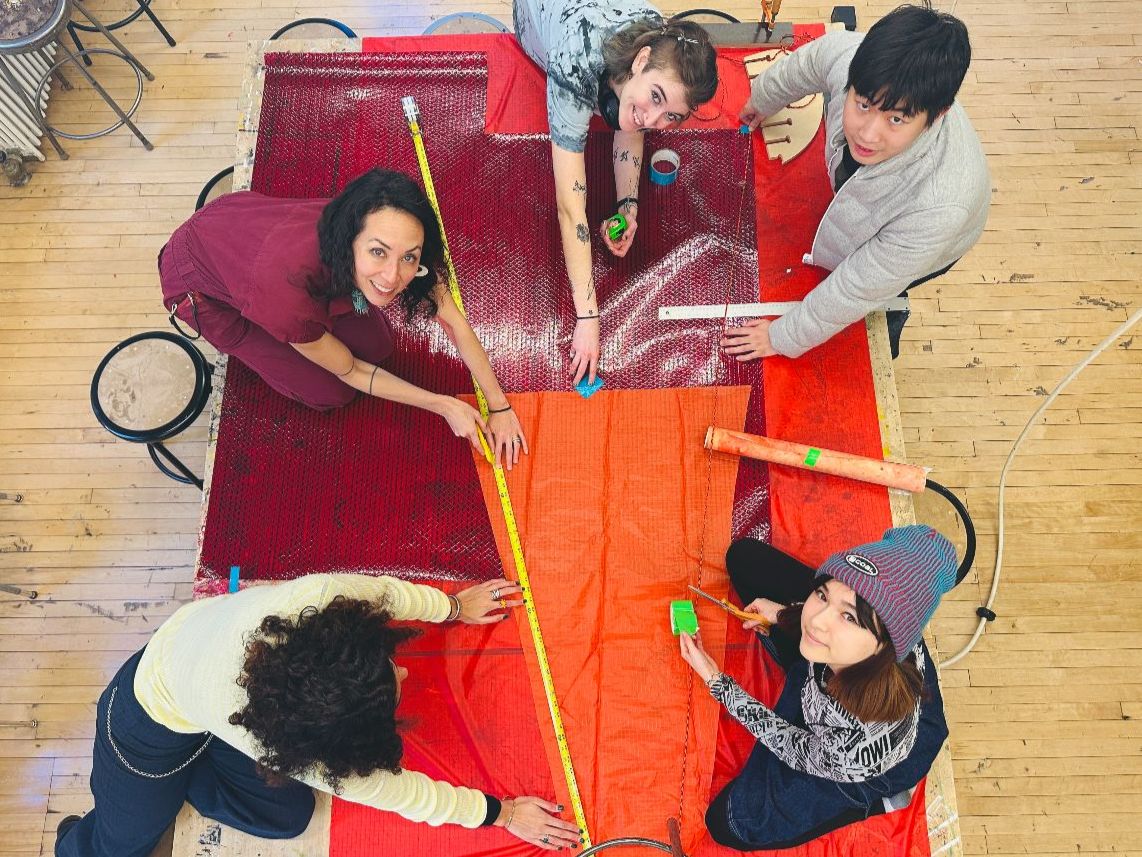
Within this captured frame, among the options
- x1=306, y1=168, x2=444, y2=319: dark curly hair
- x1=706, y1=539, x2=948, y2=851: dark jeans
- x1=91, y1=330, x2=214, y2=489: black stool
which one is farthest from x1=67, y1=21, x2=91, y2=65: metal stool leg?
x1=706, y1=539, x2=948, y2=851: dark jeans

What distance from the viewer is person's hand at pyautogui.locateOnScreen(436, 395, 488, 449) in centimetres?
209

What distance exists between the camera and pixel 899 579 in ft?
5.03

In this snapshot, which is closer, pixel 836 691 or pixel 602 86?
pixel 836 691

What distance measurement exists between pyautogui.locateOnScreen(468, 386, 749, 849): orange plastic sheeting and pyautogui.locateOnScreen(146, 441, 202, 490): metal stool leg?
109 cm

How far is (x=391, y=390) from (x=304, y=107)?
120cm

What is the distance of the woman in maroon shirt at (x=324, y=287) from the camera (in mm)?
1560

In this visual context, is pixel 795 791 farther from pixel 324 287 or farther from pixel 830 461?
pixel 324 287

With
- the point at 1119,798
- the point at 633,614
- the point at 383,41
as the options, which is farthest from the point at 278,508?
the point at 1119,798

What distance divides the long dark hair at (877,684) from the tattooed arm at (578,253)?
40.9 inches

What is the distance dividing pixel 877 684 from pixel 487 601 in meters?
0.98

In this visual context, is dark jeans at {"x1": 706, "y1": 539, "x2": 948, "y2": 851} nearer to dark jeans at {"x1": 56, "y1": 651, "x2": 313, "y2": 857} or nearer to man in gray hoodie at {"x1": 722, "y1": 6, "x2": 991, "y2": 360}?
man in gray hoodie at {"x1": 722, "y1": 6, "x2": 991, "y2": 360}

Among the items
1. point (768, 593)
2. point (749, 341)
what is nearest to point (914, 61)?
point (749, 341)

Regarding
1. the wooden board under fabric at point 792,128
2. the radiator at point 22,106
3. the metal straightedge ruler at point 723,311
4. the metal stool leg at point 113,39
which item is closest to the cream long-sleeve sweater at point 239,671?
the metal straightedge ruler at point 723,311

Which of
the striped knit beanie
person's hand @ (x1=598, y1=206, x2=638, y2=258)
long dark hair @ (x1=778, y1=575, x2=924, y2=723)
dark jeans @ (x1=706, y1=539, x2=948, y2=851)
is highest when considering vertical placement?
person's hand @ (x1=598, y1=206, x2=638, y2=258)
